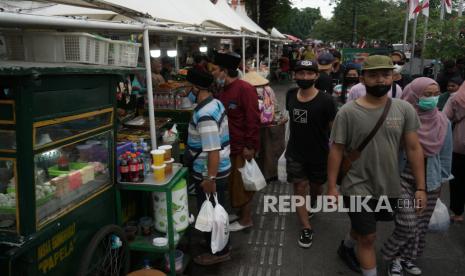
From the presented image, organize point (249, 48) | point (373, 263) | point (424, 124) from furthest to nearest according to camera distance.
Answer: point (249, 48), point (424, 124), point (373, 263)

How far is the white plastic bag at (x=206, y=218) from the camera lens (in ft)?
11.9

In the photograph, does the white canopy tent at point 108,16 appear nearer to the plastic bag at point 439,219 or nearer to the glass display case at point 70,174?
the glass display case at point 70,174

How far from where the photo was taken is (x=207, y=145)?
11.5 ft

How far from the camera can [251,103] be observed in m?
4.22

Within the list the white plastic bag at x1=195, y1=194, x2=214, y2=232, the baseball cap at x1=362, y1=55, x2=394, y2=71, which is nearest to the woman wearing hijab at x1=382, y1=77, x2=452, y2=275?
the baseball cap at x1=362, y1=55, x2=394, y2=71

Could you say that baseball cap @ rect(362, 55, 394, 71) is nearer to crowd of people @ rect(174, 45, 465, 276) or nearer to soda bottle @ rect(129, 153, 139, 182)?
crowd of people @ rect(174, 45, 465, 276)

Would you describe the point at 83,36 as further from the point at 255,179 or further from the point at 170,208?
the point at 255,179

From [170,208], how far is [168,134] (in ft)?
5.17

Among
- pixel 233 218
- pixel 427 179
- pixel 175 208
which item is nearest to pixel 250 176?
pixel 233 218

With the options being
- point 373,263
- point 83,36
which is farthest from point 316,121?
point 83,36

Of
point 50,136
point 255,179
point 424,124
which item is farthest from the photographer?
point 255,179

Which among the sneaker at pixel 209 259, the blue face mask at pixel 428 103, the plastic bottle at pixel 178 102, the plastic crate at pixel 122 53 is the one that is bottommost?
the sneaker at pixel 209 259

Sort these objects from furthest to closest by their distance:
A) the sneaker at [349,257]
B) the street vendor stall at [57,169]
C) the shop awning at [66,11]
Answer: the sneaker at [349,257] → the shop awning at [66,11] → the street vendor stall at [57,169]

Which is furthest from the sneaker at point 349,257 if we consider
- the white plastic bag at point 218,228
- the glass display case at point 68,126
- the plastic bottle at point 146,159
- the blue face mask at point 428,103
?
the glass display case at point 68,126
